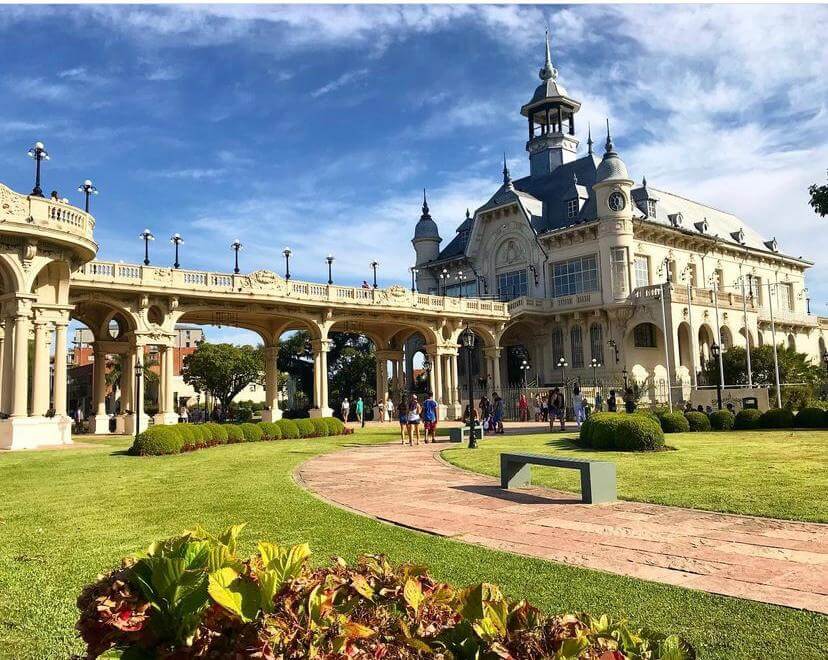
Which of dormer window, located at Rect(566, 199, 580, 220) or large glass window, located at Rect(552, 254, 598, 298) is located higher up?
dormer window, located at Rect(566, 199, 580, 220)

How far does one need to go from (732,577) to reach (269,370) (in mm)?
34089

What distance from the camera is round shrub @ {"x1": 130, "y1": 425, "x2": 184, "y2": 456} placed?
17.8 meters

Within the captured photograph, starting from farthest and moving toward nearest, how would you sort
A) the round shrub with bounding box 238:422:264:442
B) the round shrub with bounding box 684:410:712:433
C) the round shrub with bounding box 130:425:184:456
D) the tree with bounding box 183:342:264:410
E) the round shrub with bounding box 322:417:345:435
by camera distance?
the tree with bounding box 183:342:264:410 → the round shrub with bounding box 322:417:345:435 → the round shrub with bounding box 684:410:712:433 → the round shrub with bounding box 238:422:264:442 → the round shrub with bounding box 130:425:184:456

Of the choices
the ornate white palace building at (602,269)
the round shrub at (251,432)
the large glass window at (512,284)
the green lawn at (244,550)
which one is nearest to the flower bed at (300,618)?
the green lawn at (244,550)

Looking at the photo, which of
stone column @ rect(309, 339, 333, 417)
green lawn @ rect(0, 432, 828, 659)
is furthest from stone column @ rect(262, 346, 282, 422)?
green lawn @ rect(0, 432, 828, 659)

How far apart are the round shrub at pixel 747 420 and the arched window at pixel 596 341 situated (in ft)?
56.4

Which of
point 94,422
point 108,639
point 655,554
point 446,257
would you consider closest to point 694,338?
point 446,257

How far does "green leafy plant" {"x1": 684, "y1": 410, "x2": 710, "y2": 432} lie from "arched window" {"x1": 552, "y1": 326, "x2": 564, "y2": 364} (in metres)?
21.0

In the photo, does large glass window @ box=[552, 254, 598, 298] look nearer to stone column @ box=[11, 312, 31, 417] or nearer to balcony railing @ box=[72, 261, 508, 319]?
balcony railing @ box=[72, 261, 508, 319]

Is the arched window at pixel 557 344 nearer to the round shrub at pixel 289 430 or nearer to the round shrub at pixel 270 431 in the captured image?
the round shrub at pixel 289 430

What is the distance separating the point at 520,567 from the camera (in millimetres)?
5938

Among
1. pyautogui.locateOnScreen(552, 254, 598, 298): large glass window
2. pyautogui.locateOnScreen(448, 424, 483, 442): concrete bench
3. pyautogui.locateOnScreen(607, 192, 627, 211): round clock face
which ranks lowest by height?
pyautogui.locateOnScreen(448, 424, 483, 442): concrete bench

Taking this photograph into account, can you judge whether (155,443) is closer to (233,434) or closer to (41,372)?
(233,434)

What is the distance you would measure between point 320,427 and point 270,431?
2.61 metres
